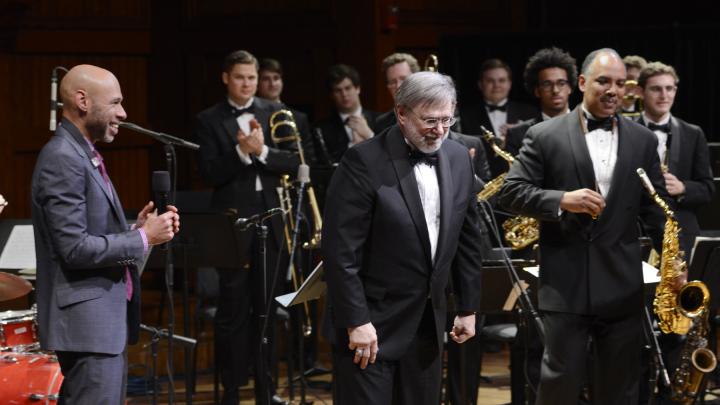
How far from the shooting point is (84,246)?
11.9 feet

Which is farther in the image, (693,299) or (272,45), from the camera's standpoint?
(272,45)

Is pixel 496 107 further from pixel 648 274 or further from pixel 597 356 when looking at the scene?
pixel 597 356

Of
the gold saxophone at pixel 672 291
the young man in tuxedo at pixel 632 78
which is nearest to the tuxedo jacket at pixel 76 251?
the gold saxophone at pixel 672 291

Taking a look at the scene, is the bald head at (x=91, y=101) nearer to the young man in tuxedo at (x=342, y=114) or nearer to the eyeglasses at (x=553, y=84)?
the eyeglasses at (x=553, y=84)

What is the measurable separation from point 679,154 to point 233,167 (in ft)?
7.58

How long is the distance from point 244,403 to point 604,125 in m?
2.74

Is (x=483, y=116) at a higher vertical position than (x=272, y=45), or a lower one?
lower

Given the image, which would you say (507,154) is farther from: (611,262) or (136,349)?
(136,349)

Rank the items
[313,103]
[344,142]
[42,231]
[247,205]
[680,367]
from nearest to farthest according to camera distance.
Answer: [42,231] < [680,367] < [247,205] < [344,142] < [313,103]

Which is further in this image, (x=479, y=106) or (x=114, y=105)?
(x=479, y=106)

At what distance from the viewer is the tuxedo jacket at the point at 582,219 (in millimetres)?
4414

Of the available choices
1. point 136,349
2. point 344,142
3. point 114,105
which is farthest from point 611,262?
point 136,349

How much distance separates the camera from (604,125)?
14.8 feet

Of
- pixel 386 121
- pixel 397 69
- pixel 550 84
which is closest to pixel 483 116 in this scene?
pixel 397 69
